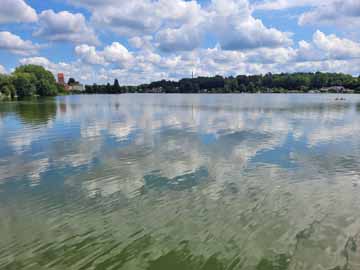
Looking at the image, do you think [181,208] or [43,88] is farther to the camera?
[43,88]

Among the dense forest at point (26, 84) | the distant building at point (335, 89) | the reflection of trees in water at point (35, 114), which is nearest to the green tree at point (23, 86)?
the dense forest at point (26, 84)

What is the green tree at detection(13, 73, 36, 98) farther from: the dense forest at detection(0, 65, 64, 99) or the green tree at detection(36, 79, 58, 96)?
the green tree at detection(36, 79, 58, 96)

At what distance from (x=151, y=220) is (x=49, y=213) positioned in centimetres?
317

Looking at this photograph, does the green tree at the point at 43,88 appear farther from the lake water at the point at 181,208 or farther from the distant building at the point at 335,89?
the distant building at the point at 335,89

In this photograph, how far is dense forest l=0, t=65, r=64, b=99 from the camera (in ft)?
316

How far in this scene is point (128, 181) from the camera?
1137 cm

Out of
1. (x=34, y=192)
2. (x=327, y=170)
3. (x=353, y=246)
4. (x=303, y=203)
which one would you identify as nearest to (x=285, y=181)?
(x=303, y=203)

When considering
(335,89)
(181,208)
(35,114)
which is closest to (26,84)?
(35,114)

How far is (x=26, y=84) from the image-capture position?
4205 inches

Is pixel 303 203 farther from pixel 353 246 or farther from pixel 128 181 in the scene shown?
pixel 128 181

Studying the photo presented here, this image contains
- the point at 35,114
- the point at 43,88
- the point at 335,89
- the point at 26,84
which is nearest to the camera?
the point at 35,114

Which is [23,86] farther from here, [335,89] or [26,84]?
[335,89]

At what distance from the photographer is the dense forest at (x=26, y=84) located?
96450 millimetres

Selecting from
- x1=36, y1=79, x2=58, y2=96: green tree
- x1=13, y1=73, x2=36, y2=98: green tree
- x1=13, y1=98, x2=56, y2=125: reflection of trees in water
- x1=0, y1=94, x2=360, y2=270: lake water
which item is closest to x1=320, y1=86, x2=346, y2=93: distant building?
x1=36, y1=79, x2=58, y2=96: green tree
